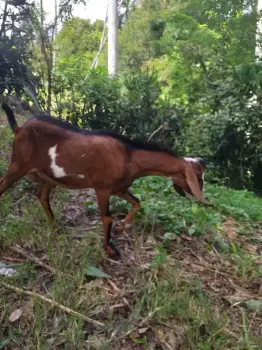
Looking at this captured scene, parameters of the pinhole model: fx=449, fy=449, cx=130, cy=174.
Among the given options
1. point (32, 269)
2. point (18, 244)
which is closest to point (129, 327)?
point (32, 269)

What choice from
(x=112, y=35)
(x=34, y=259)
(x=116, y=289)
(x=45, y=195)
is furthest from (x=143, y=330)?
(x=112, y=35)

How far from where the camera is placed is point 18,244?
3.40 m

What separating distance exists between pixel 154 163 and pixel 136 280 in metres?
0.83

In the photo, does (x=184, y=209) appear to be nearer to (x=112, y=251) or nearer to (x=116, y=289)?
(x=112, y=251)

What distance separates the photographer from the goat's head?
124 inches

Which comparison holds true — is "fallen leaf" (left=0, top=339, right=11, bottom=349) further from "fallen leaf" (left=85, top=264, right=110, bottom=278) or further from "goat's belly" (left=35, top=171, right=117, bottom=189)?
"goat's belly" (left=35, top=171, right=117, bottom=189)

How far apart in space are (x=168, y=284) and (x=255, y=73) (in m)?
5.11

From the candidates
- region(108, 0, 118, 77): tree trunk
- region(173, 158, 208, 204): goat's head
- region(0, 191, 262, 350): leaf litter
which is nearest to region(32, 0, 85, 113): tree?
region(0, 191, 262, 350): leaf litter

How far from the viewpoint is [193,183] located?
316cm

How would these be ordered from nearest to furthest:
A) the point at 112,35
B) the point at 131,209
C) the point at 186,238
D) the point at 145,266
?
the point at 145,266
the point at 131,209
the point at 186,238
the point at 112,35

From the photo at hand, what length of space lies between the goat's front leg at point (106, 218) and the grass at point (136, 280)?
7cm

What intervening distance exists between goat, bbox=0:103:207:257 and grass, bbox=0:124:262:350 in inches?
13.9

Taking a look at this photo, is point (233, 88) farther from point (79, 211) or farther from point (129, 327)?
point (129, 327)

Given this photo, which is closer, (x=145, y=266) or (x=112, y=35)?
(x=145, y=266)
